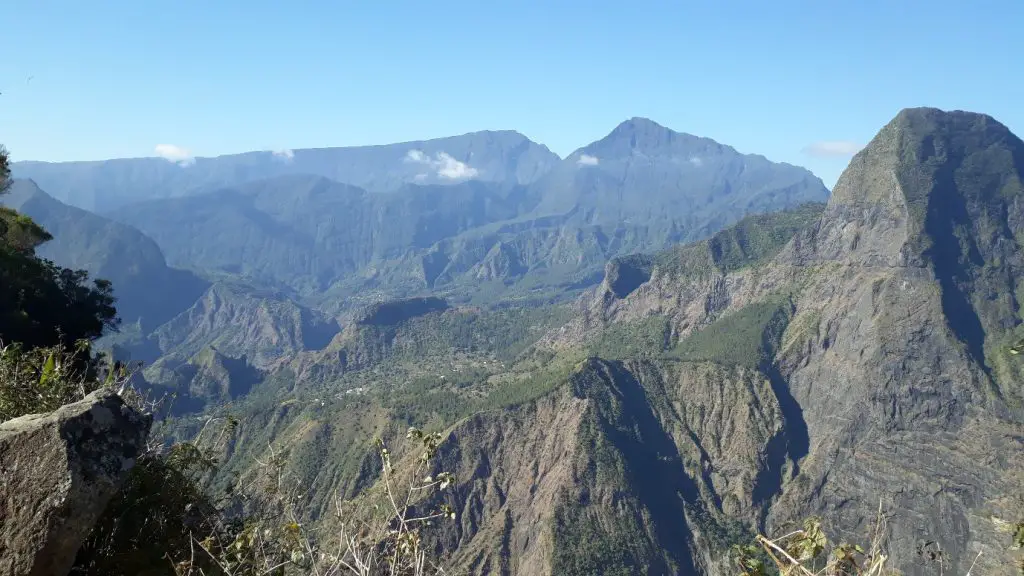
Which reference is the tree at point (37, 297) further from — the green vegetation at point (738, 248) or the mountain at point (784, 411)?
the green vegetation at point (738, 248)

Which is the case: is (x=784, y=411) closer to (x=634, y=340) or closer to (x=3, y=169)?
(x=634, y=340)

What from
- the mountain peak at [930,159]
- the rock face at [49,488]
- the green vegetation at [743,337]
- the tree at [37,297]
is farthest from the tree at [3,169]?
the mountain peak at [930,159]

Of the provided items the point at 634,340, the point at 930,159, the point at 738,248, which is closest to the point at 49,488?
the point at 634,340

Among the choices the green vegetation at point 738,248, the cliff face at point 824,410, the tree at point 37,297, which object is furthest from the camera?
the green vegetation at point 738,248

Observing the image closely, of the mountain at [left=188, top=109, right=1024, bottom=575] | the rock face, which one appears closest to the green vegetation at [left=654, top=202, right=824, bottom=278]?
the mountain at [left=188, top=109, right=1024, bottom=575]

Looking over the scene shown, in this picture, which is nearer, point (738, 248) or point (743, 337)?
point (743, 337)
